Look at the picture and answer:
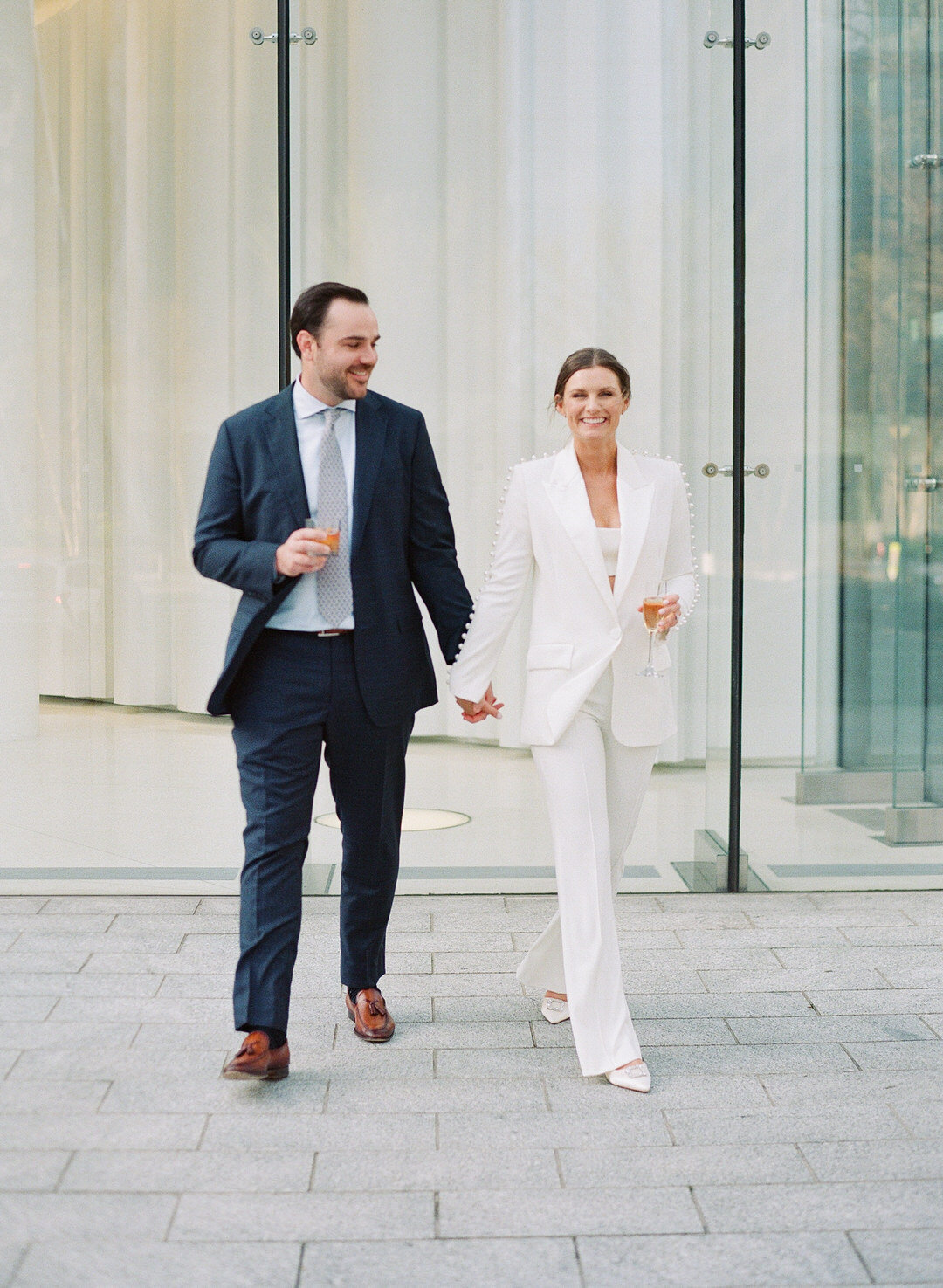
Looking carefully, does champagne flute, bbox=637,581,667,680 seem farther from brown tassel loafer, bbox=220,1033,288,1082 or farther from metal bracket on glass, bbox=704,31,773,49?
metal bracket on glass, bbox=704,31,773,49

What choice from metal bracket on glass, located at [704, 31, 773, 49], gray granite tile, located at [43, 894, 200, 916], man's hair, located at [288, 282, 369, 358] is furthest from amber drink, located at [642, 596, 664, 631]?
metal bracket on glass, located at [704, 31, 773, 49]

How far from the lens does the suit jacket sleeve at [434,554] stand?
11.1 ft

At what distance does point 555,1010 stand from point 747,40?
126 inches

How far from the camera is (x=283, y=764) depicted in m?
3.15

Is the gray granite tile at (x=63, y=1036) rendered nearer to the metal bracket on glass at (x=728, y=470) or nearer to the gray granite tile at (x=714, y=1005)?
the gray granite tile at (x=714, y=1005)

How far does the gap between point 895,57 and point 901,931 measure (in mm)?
3030

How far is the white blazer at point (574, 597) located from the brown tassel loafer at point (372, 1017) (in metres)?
0.74

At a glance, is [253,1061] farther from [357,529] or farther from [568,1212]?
[357,529]

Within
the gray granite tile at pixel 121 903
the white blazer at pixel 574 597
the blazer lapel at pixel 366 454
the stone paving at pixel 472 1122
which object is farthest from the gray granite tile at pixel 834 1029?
the gray granite tile at pixel 121 903

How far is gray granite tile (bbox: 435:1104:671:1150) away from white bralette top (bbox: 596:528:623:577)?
3.82ft

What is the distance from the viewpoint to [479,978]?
154 inches

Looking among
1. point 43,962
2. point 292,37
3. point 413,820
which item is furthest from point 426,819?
point 292,37

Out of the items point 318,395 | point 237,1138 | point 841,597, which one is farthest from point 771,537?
point 237,1138

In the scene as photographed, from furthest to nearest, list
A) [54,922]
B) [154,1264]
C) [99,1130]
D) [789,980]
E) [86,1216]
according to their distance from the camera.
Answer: [54,922] < [789,980] < [99,1130] < [86,1216] < [154,1264]
